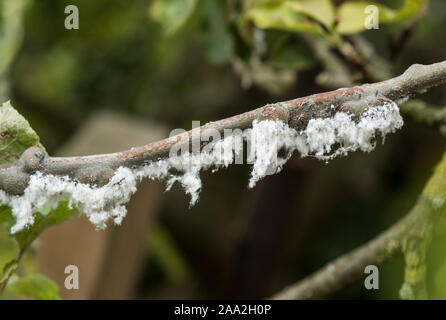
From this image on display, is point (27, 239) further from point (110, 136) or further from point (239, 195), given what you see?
point (239, 195)

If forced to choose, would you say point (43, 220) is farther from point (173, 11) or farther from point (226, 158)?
point (173, 11)

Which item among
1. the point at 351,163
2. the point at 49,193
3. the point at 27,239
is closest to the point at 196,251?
the point at 351,163

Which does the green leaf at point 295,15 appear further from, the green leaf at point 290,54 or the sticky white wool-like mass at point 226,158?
the sticky white wool-like mass at point 226,158

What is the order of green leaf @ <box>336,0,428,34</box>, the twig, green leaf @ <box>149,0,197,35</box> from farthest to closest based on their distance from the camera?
green leaf @ <box>149,0,197,35</box> → green leaf @ <box>336,0,428,34</box> → the twig

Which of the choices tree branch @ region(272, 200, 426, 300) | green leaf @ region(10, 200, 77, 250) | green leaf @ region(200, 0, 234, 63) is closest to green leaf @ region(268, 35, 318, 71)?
green leaf @ region(200, 0, 234, 63)

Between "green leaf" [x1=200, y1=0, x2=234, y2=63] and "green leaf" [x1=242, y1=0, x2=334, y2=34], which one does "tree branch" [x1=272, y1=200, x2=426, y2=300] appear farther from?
"green leaf" [x1=200, y1=0, x2=234, y2=63]

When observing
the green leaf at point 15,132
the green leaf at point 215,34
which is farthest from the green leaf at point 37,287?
the green leaf at point 215,34

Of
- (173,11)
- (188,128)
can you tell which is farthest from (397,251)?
(188,128)

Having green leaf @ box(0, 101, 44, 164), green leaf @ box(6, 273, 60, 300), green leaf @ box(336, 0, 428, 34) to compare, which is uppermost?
green leaf @ box(336, 0, 428, 34)
